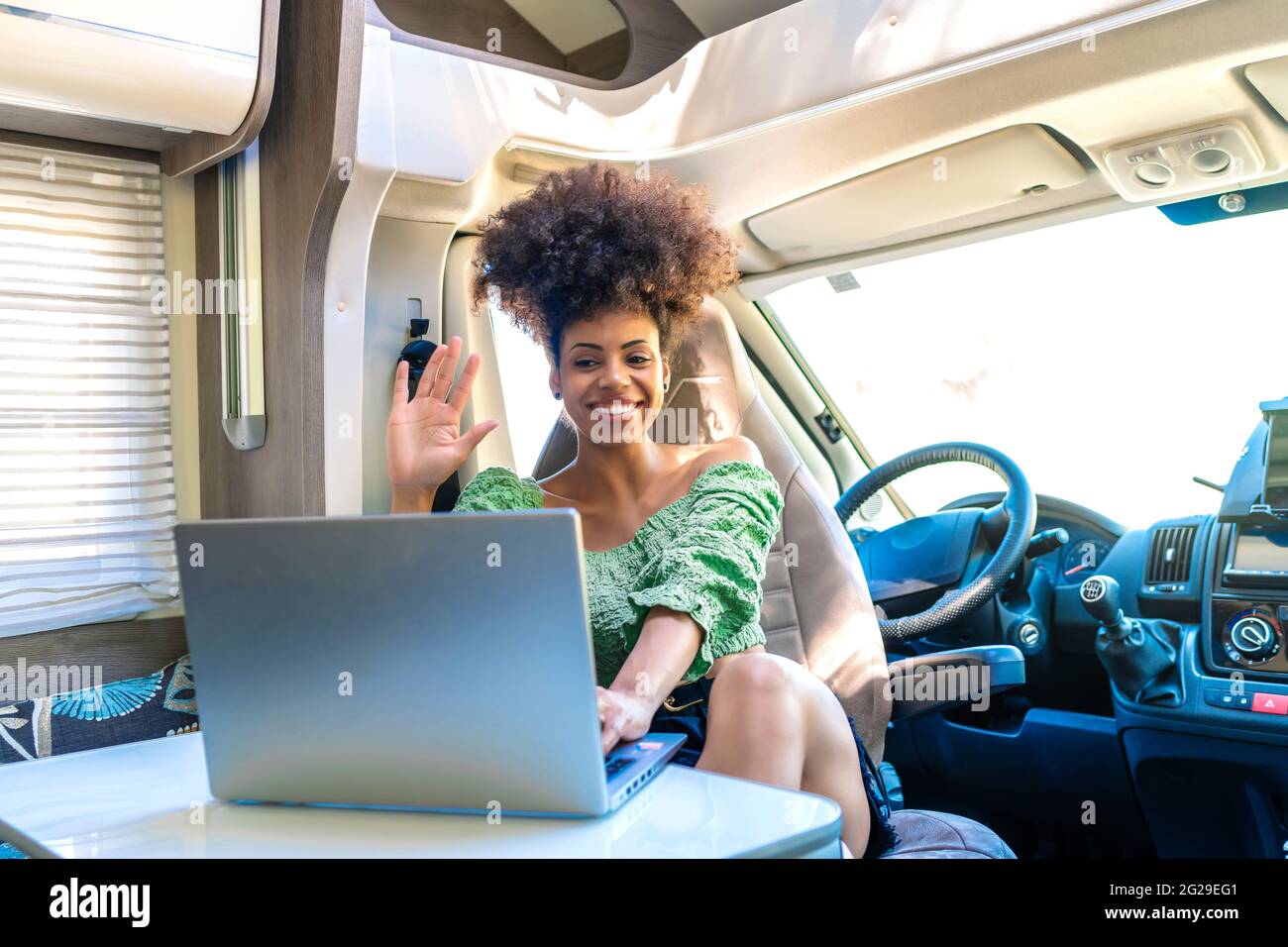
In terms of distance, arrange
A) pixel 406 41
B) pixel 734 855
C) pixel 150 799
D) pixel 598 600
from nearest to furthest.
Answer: pixel 734 855 < pixel 150 799 < pixel 598 600 < pixel 406 41

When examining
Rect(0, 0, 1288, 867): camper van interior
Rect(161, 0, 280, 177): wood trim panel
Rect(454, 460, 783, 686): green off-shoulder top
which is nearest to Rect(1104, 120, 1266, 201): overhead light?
Rect(0, 0, 1288, 867): camper van interior

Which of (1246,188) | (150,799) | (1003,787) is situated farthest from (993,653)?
(150,799)

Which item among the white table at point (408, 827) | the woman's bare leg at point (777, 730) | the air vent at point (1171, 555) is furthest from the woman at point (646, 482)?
the air vent at point (1171, 555)

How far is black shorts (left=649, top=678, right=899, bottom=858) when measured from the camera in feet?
4.50

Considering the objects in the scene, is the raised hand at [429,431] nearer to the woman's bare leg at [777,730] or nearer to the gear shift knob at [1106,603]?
the woman's bare leg at [777,730]

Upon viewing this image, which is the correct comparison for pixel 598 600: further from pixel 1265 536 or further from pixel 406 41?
pixel 1265 536

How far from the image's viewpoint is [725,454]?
1685 mm

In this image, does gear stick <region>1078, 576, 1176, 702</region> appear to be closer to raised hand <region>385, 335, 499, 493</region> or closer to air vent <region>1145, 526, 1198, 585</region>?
air vent <region>1145, 526, 1198, 585</region>

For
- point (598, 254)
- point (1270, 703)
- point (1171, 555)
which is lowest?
point (1270, 703)

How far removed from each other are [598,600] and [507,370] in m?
0.67

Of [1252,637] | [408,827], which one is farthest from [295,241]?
[1252,637]

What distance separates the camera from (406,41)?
1.76 metres

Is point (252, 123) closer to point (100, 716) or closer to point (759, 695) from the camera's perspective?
point (100, 716)

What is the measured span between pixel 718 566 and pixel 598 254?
596 millimetres
